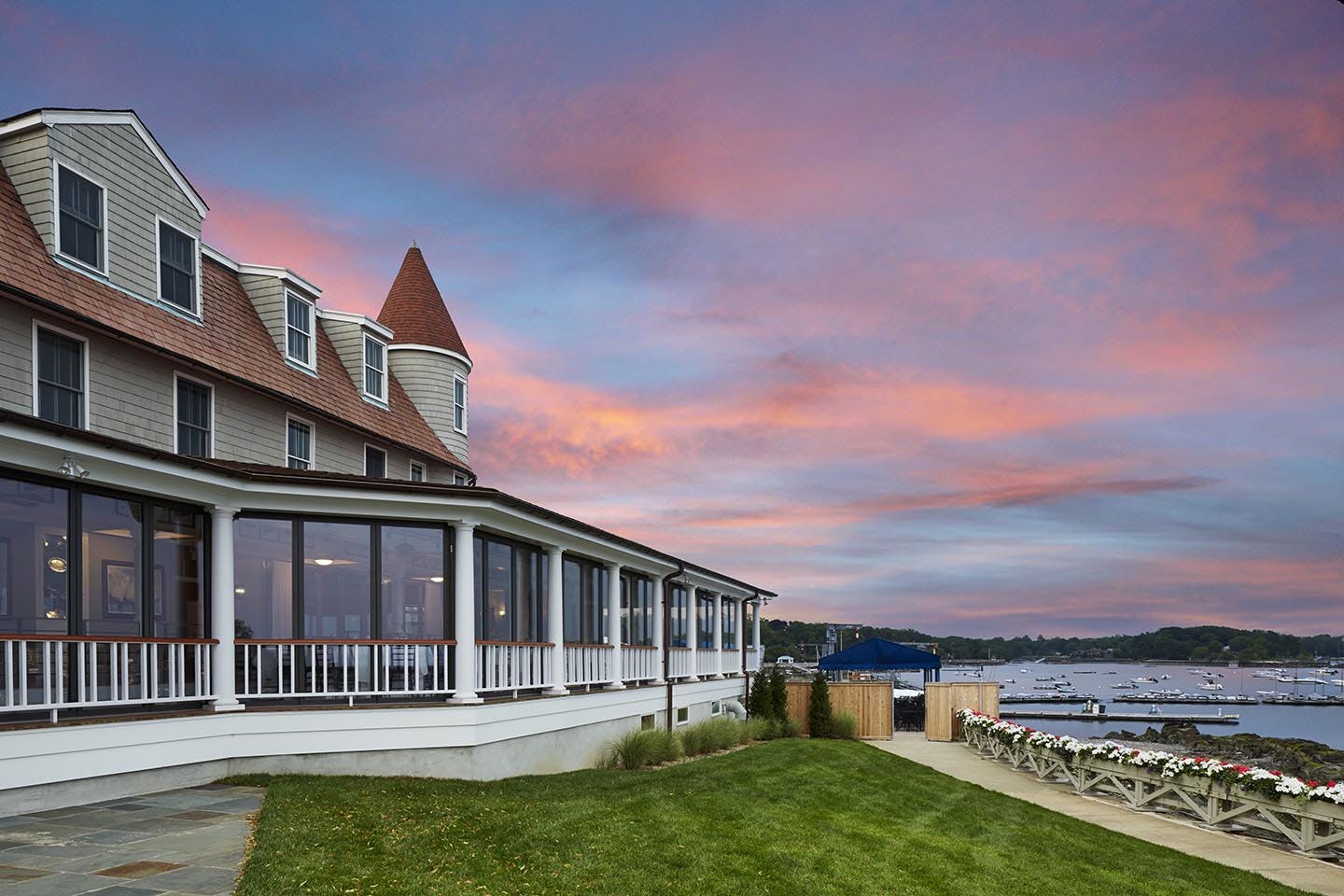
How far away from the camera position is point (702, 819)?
1127cm

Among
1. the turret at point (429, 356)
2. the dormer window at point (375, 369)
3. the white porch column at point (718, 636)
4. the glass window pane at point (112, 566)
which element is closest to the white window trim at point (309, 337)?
the dormer window at point (375, 369)

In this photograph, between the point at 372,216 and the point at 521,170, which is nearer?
the point at 521,170

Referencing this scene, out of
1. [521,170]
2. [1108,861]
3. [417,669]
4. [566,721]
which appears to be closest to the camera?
[1108,861]

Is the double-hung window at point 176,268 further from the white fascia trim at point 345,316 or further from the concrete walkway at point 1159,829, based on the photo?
the concrete walkway at point 1159,829

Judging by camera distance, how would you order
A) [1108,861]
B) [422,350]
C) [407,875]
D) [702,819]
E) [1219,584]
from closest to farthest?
[407,875] → [702,819] → [1108,861] → [422,350] → [1219,584]

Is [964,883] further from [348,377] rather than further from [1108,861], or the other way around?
[348,377]

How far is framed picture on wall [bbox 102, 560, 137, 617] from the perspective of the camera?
11992 mm

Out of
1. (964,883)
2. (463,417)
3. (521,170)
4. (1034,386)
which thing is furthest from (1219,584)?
(964,883)

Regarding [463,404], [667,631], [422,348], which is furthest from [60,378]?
[667,631]

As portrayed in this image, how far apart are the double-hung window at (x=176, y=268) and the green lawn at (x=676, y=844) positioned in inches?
332

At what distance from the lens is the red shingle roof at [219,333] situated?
13.8 meters

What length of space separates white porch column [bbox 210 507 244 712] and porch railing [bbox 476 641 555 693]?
3.18 meters

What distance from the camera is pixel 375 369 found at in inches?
912

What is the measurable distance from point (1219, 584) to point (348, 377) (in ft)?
134
